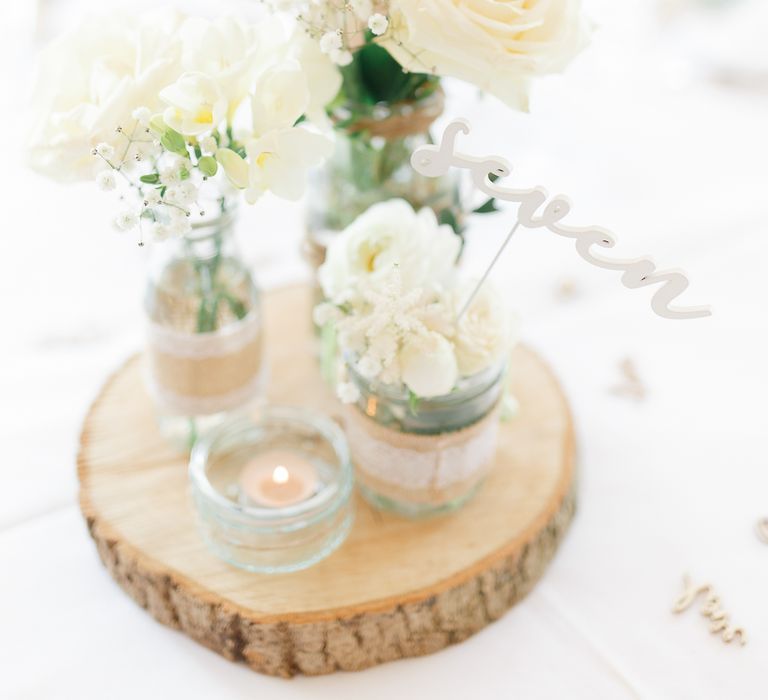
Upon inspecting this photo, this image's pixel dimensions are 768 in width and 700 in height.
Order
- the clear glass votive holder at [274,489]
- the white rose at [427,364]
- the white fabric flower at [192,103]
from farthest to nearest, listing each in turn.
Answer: the clear glass votive holder at [274,489], the white rose at [427,364], the white fabric flower at [192,103]

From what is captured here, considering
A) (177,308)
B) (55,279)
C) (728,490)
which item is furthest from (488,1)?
(55,279)

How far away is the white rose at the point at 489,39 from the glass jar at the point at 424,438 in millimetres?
290

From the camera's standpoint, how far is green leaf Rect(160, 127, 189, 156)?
0.66 meters

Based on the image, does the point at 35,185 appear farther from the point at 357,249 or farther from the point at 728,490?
the point at 728,490

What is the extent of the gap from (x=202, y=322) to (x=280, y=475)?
0.65ft

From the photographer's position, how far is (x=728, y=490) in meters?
1.01

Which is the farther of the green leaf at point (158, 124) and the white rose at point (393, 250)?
the white rose at point (393, 250)

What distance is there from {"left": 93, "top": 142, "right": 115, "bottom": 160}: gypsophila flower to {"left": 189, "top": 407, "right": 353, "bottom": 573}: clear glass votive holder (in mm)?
369

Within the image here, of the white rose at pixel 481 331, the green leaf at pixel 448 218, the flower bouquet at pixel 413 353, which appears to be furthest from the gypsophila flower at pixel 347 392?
the green leaf at pixel 448 218

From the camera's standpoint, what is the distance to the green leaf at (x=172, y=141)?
0.66 meters

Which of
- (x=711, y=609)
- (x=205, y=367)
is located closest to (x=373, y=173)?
(x=205, y=367)

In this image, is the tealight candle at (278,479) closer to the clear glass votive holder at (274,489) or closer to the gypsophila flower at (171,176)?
the clear glass votive holder at (274,489)

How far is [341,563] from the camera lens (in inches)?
34.8

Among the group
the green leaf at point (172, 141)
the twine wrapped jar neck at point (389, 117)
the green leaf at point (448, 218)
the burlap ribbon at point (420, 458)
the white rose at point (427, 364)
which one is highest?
the green leaf at point (172, 141)
